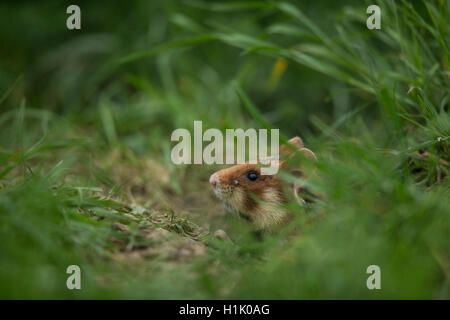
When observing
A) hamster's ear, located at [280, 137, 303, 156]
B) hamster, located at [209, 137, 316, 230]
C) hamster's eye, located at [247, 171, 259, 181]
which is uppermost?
hamster's ear, located at [280, 137, 303, 156]

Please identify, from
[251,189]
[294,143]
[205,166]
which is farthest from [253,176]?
[205,166]

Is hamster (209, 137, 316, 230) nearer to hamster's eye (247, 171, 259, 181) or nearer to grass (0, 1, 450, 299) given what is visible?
hamster's eye (247, 171, 259, 181)

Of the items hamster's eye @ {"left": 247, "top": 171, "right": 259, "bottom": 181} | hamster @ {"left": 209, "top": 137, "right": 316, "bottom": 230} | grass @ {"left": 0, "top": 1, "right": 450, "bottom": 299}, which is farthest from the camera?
hamster's eye @ {"left": 247, "top": 171, "right": 259, "bottom": 181}

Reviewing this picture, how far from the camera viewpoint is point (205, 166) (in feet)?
17.1

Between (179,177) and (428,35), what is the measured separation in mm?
2833

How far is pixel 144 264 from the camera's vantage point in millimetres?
2801

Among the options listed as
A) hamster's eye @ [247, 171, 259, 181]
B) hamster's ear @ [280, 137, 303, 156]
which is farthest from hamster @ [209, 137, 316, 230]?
hamster's ear @ [280, 137, 303, 156]

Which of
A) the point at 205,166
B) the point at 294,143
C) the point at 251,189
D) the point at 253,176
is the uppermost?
the point at 205,166

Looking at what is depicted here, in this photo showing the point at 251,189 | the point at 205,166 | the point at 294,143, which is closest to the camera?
the point at 251,189

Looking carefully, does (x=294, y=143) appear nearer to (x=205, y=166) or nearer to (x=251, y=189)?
(x=251, y=189)

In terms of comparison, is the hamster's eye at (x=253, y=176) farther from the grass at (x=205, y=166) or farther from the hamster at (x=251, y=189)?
the grass at (x=205, y=166)

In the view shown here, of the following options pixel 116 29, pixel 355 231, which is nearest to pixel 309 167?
pixel 355 231

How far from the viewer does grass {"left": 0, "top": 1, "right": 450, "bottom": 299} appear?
2.53 meters
